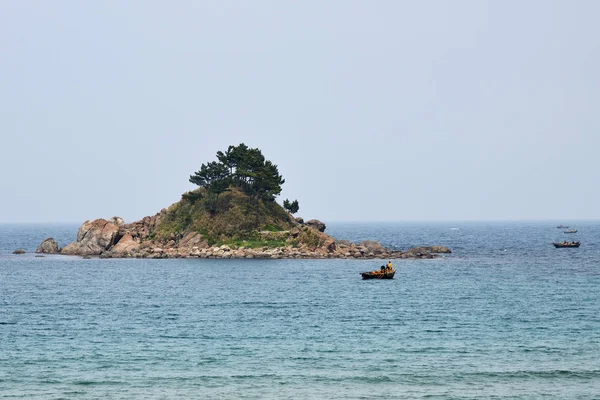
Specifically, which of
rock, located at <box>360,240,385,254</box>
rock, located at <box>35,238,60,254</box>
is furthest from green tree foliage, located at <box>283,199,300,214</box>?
rock, located at <box>35,238,60,254</box>

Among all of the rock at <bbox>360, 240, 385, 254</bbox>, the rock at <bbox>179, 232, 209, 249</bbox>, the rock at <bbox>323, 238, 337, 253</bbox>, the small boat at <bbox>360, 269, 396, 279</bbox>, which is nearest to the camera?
the small boat at <bbox>360, 269, 396, 279</bbox>

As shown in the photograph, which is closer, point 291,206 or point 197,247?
point 197,247

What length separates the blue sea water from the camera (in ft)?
149

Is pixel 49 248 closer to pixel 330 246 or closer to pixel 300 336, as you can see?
pixel 330 246

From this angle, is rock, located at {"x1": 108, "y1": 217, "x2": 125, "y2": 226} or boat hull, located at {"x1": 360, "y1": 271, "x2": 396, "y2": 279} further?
rock, located at {"x1": 108, "y1": 217, "x2": 125, "y2": 226}

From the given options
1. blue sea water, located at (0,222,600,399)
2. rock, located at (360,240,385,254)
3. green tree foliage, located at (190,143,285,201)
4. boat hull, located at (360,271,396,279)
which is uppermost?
green tree foliage, located at (190,143,285,201)

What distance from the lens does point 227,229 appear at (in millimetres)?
150250

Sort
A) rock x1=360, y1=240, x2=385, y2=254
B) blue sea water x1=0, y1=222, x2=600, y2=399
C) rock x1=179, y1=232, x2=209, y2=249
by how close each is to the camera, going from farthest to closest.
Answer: rock x1=360, y1=240, x2=385, y2=254, rock x1=179, y1=232, x2=209, y2=249, blue sea water x1=0, y1=222, x2=600, y2=399

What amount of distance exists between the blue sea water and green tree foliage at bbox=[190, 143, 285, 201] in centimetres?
4603

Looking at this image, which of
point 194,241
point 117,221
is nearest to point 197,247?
point 194,241

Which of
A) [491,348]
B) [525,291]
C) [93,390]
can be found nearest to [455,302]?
[525,291]

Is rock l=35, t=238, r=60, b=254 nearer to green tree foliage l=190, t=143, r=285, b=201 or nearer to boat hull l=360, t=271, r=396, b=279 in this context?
green tree foliage l=190, t=143, r=285, b=201

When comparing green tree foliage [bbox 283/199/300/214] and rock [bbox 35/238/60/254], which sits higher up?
green tree foliage [bbox 283/199/300/214]

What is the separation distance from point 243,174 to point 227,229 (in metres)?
13.1
